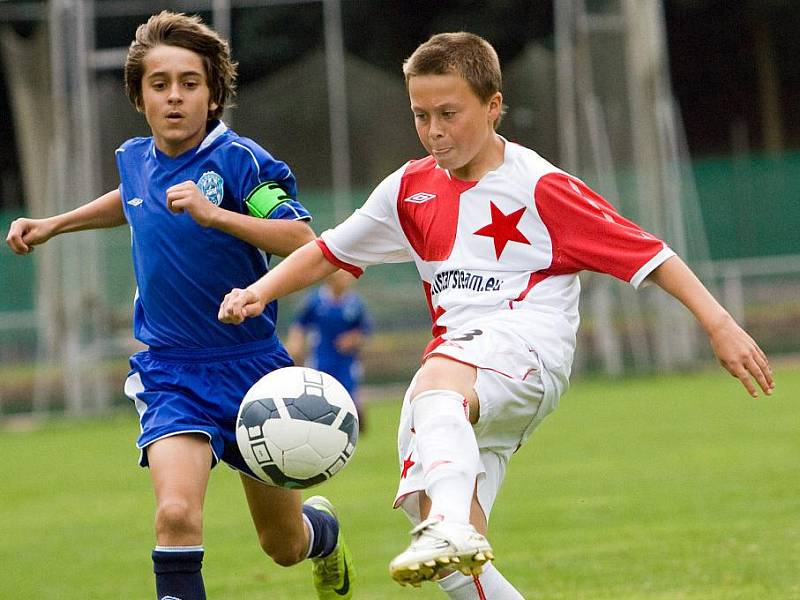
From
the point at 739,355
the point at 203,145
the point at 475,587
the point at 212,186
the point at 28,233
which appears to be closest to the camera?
the point at 739,355

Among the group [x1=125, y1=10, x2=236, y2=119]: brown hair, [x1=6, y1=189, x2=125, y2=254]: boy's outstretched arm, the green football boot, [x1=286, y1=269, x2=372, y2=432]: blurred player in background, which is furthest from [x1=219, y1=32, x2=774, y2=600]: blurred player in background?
[x1=286, y1=269, x2=372, y2=432]: blurred player in background

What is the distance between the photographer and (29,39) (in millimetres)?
23859

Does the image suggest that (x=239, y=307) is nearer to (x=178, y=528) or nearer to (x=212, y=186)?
(x=178, y=528)

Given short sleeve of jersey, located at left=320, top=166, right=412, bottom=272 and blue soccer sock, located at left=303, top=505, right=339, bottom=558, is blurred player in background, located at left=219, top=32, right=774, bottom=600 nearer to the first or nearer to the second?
short sleeve of jersey, located at left=320, top=166, right=412, bottom=272

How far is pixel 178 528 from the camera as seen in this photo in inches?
191

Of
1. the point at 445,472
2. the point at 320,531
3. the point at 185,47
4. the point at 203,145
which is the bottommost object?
the point at 320,531

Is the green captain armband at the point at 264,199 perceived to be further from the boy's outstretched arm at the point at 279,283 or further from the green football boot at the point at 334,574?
the green football boot at the point at 334,574

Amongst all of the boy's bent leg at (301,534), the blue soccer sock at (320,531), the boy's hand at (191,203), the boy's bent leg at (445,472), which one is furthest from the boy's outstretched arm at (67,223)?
the boy's bent leg at (445,472)

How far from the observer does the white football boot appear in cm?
403

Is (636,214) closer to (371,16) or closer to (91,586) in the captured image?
(371,16)

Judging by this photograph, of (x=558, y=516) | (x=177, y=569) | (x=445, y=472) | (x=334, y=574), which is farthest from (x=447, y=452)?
(x=558, y=516)

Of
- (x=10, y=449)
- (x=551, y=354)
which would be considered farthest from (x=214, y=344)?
(x=10, y=449)

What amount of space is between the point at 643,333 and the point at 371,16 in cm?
609

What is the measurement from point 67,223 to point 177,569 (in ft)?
5.15
